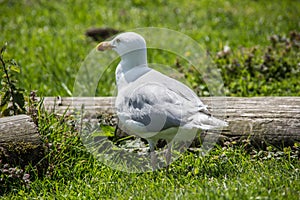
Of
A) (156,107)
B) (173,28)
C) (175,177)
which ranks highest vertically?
(173,28)

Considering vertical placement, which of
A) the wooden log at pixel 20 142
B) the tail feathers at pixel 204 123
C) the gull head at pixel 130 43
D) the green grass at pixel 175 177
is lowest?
the green grass at pixel 175 177

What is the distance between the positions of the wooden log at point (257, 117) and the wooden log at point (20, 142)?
535 millimetres

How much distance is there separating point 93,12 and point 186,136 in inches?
212

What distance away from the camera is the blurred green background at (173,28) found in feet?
19.8

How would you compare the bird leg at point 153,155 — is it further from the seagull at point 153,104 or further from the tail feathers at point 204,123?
the tail feathers at point 204,123

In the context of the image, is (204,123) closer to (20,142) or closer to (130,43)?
(130,43)

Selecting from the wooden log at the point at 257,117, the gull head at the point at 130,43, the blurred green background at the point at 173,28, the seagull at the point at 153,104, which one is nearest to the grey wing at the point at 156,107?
the seagull at the point at 153,104

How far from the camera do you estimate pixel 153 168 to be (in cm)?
407

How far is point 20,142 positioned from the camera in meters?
3.93

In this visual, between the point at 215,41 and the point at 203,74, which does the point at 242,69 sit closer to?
the point at 203,74

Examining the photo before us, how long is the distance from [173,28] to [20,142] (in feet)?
15.4

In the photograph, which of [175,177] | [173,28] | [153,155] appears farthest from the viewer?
[173,28]

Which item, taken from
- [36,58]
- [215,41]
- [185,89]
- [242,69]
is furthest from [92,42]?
[185,89]

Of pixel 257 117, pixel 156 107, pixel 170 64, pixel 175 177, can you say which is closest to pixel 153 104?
pixel 156 107
